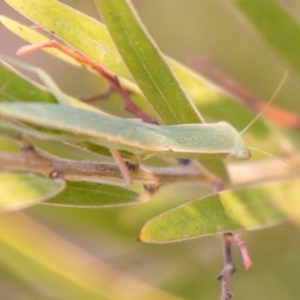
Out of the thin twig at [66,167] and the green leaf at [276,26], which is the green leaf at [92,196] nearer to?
the thin twig at [66,167]

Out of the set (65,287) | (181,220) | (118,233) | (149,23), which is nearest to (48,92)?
(181,220)

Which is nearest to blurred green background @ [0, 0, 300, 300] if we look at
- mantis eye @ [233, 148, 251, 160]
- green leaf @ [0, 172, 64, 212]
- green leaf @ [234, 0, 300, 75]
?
green leaf @ [234, 0, 300, 75]

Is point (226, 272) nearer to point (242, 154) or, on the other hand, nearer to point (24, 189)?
point (242, 154)

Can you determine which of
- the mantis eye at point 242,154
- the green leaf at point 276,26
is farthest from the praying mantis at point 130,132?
the green leaf at point 276,26

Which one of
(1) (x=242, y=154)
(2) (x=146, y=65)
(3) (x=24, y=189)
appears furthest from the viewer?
(1) (x=242, y=154)

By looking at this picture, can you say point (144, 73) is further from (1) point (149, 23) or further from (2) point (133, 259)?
(1) point (149, 23)

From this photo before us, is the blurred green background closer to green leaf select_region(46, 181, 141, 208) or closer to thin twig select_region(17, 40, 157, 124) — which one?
thin twig select_region(17, 40, 157, 124)

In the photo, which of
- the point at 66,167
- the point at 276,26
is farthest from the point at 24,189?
the point at 276,26
